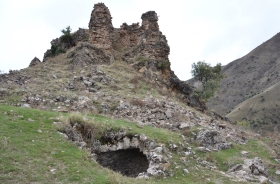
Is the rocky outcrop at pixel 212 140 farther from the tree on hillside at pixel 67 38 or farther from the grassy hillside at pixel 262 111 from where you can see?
the grassy hillside at pixel 262 111

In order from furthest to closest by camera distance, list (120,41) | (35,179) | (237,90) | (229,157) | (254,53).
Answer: (254,53), (237,90), (120,41), (229,157), (35,179)

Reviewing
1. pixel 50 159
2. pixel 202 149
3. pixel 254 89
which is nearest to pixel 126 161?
pixel 202 149

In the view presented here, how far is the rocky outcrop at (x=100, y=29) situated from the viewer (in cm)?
2808

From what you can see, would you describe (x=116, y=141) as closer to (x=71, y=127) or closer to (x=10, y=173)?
(x=71, y=127)

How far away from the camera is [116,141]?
11.0 metres

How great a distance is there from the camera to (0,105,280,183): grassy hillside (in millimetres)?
6668

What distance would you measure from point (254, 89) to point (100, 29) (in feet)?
238

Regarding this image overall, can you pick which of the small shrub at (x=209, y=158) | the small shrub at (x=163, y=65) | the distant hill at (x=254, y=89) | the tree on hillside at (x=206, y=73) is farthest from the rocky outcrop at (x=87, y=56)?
the distant hill at (x=254, y=89)

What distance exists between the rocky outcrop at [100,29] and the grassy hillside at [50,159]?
18.1m

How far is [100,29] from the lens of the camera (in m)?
28.3

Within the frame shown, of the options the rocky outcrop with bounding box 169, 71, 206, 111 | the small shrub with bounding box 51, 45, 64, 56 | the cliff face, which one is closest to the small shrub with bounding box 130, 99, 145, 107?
the cliff face

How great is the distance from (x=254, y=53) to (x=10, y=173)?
10975 centimetres

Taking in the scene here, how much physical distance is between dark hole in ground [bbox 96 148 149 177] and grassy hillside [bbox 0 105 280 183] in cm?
110

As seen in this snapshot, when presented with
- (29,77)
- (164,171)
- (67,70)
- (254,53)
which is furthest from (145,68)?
(254,53)
